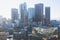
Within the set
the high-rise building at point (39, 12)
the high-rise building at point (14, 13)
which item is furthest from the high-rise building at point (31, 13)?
the high-rise building at point (14, 13)

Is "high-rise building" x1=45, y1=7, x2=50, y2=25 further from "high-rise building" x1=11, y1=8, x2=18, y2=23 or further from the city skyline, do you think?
"high-rise building" x1=11, y1=8, x2=18, y2=23

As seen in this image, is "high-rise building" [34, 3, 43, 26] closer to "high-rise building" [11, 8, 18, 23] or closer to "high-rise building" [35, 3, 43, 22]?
"high-rise building" [35, 3, 43, 22]

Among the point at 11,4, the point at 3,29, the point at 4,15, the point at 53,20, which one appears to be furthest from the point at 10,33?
the point at 53,20

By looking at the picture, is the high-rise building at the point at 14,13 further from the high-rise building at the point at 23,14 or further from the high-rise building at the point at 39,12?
the high-rise building at the point at 39,12

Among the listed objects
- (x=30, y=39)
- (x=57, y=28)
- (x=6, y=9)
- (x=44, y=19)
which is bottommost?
(x=30, y=39)

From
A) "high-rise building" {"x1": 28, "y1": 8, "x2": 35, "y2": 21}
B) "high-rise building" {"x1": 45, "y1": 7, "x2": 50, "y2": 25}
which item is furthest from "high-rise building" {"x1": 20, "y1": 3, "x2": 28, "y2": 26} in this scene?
"high-rise building" {"x1": 45, "y1": 7, "x2": 50, "y2": 25}

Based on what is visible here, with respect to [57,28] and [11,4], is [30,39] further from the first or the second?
[11,4]

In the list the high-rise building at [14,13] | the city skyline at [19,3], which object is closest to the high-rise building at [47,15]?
the city skyline at [19,3]

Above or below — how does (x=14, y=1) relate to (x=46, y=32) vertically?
above

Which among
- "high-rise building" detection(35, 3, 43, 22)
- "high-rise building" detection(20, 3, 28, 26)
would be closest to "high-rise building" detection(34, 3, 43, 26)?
"high-rise building" detection(35, 3, 43, 22)

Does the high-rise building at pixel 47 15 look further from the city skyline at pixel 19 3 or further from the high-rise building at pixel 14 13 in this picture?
the high-rise building at pixel 14 13

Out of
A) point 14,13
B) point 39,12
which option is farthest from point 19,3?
point 39,12
